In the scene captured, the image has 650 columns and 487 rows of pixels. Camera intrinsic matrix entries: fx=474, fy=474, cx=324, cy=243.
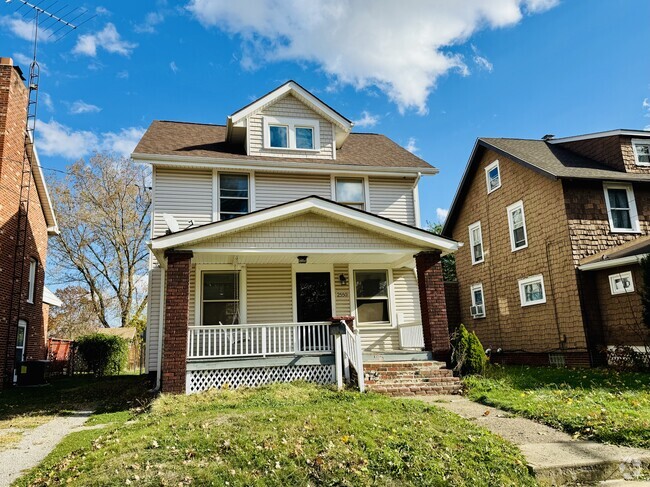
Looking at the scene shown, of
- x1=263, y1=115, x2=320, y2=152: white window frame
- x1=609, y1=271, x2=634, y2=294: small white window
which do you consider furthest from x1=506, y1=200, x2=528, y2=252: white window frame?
x1=263, y1=115, x2=320, y2=152: white window frame

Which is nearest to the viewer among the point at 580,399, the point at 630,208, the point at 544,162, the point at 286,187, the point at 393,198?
the point at 580,399

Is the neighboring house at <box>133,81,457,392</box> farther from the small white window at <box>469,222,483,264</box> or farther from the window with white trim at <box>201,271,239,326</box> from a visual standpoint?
the small white window at <box>469,222,483,264</box>

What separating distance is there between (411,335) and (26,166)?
561 inches

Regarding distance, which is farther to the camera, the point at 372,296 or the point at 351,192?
the point at 351,192

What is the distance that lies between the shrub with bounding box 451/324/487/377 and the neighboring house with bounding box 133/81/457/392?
0.29m

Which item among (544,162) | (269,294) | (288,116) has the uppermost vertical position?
(288,116)

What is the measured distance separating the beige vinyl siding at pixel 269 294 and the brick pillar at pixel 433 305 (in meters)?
3.72

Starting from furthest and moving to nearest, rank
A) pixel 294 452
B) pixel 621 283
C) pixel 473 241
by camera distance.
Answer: pixel 473 241, pixel 621 283, pixel 294 452

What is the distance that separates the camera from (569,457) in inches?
210

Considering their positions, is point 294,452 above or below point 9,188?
below

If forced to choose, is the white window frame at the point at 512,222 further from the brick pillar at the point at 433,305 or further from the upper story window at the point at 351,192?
the brick pillar at the point at 433,305

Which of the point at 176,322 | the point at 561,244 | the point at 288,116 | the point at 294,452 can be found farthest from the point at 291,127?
the point at 294,452

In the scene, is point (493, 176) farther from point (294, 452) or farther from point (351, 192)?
point (294, 452)

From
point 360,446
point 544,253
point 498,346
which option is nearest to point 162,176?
point 360,446
